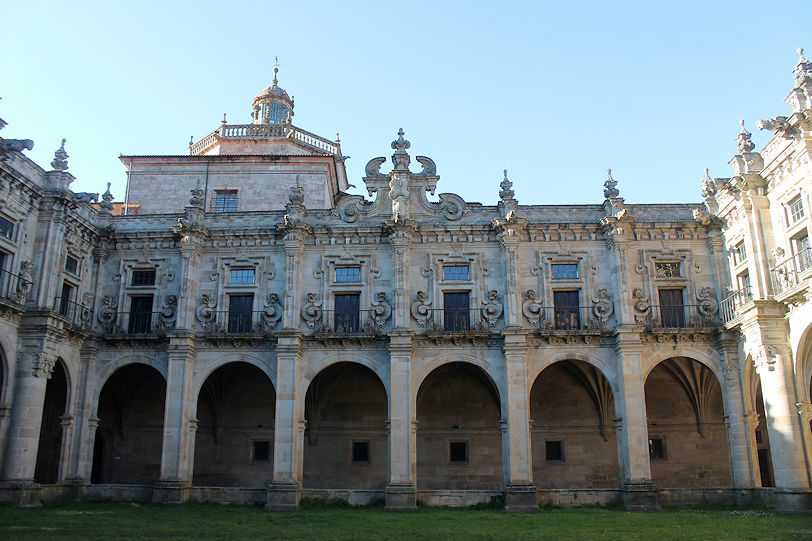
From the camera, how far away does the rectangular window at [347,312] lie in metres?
30.3

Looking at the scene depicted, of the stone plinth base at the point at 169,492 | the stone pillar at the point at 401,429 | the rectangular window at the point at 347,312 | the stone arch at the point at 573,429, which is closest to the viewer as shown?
the stone pillar at the point at 401,429

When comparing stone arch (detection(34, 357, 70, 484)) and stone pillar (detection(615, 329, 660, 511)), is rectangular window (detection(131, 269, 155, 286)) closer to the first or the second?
stone arch (detection(34, 357, 70, 484))

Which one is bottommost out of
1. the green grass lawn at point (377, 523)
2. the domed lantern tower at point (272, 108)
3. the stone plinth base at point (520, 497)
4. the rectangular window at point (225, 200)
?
the green grass lawn at point (377, 523)

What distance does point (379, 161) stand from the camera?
32.2 meters

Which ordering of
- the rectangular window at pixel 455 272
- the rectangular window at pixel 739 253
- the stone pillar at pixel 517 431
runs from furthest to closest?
the rectangular window at pixel 455 272
the rectangular window at pixel 739 253
the stone pillar at pixel 517 431

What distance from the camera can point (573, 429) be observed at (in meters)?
32.7

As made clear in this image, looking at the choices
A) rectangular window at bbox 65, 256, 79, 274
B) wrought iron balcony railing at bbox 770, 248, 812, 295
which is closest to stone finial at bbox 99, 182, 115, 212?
rectangular window at bbox 65, 256, 79, 274

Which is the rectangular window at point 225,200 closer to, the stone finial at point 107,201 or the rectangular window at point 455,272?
the stone finial at point 107,201

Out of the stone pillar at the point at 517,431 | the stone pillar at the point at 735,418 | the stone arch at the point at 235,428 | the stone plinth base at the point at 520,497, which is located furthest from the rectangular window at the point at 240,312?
the stone pillar at the point at 735,418

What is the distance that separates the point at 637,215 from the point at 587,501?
480 inches

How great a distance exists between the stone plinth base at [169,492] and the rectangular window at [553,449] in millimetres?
15668

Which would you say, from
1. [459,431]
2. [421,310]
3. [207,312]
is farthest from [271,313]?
[459,431]

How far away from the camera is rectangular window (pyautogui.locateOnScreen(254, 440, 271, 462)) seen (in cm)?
3312

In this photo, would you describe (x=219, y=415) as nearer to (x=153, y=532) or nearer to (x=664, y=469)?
(x=153, y=532)
